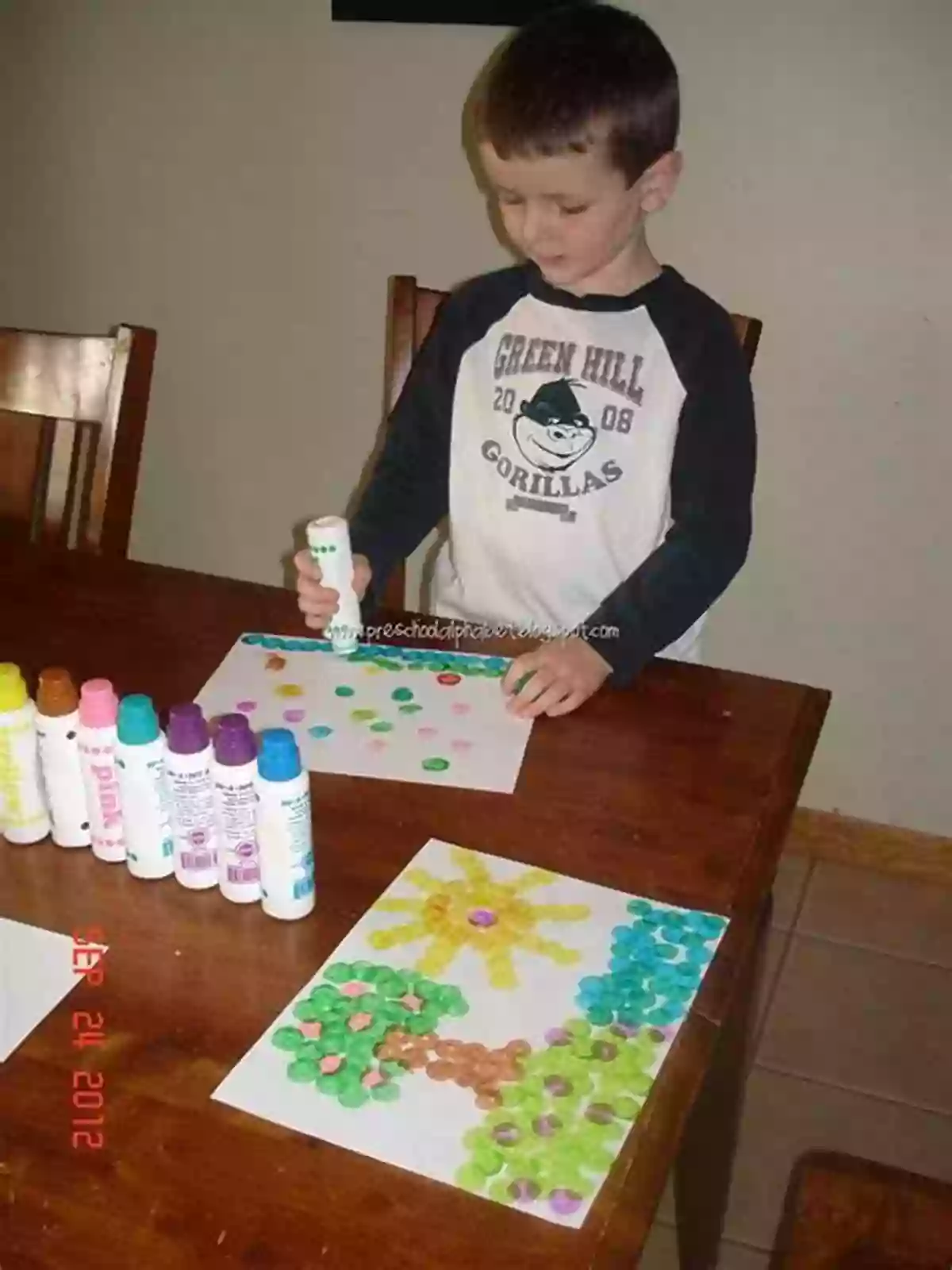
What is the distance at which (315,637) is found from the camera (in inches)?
44.4

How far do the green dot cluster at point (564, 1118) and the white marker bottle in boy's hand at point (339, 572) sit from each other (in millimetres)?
459

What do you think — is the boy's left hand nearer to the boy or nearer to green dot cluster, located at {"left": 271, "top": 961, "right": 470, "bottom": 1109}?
the boy

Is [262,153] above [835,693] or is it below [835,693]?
above

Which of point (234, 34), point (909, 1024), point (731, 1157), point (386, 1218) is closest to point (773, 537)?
point (909, 1024)

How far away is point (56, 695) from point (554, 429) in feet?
2.06

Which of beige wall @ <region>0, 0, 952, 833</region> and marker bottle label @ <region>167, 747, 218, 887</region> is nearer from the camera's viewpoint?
marker bottle label @ <region>167, 747, 218, 887</region>

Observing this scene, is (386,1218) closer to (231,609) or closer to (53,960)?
(53,960)

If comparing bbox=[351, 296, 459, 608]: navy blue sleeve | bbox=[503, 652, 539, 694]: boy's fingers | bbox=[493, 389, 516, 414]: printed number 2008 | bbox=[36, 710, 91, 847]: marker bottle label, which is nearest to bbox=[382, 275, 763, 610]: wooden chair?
bbox=[351, 296, 459, 608]: navy blue sleeve

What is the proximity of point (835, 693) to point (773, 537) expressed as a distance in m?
0.25

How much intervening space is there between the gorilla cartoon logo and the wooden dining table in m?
0.24

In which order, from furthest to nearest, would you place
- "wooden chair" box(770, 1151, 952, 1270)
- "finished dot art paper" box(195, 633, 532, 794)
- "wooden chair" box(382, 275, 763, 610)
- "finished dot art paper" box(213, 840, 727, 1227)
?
"wooden chair" box(382, 275, 763, 610)
"finished dot art paper" box(195, 633, 532, 794)
"finished dot art paper" box(213, 840, 727, 1227)
"wooden chair" box(770, 1151, 952, 1270)

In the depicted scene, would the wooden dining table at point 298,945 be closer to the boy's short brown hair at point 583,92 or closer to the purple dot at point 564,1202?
the purple dot at point 564,1202

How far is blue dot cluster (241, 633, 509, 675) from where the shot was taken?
1.08m
